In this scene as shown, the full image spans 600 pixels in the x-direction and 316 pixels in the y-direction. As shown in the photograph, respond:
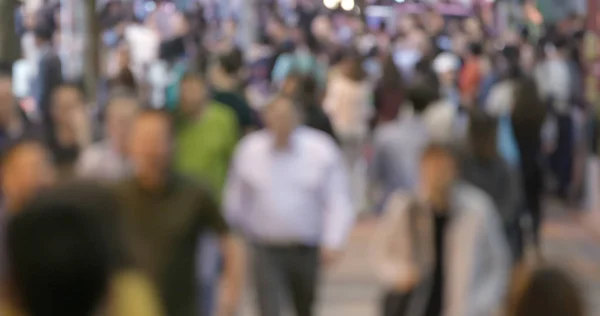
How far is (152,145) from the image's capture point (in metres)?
5.57

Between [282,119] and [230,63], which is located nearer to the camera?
[282,119]

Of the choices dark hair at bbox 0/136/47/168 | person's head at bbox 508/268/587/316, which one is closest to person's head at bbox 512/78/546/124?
dark hair at bbox 0/136/47/168

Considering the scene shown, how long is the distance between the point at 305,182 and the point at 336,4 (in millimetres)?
28920

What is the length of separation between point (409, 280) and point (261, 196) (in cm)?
163

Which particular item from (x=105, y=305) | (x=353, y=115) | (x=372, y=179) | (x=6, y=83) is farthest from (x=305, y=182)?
(x=353, y=115)

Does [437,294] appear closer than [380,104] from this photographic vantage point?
Yes

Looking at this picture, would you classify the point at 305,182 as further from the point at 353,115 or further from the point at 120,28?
the point at 120,28

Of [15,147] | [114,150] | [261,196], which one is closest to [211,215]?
[15,147]

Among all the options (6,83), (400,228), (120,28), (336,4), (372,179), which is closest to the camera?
(400,228)

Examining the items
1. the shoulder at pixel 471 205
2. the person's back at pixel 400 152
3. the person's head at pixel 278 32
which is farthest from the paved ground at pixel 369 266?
the person's head at pixel 278 32

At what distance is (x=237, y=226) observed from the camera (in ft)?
24.5

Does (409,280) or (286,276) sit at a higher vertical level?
(409,280)

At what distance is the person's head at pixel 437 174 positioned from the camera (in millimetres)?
5770

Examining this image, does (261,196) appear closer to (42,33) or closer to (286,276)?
(286,276)
